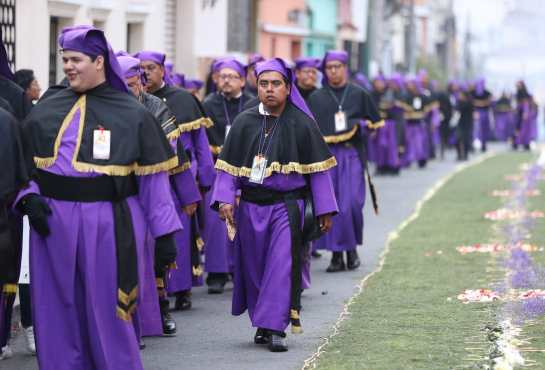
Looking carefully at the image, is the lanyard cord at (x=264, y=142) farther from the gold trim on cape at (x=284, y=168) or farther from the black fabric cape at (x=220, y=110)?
the black fabric cape at (x=220, y=110)

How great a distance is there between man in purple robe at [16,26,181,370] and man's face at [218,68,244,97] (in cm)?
538

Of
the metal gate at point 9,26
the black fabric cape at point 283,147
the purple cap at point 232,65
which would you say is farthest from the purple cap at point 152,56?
the metal gate at point 9,26

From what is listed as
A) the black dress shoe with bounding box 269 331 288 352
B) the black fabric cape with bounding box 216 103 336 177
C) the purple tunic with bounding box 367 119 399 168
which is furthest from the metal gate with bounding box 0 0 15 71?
→ the purple tunic with bounding box 367 119 399 168

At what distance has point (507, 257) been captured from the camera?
600 inches

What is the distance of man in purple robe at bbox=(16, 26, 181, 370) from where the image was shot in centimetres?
834

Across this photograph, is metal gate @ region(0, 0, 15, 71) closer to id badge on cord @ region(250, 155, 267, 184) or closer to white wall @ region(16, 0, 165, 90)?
white wall @ region(16, 0, 165, 90)

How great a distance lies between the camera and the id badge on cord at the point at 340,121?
584 inches

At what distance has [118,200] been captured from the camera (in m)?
8.42

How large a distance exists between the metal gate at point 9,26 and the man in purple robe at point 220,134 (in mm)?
2528

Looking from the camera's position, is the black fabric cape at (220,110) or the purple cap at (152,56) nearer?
the purple cap at (152,56)

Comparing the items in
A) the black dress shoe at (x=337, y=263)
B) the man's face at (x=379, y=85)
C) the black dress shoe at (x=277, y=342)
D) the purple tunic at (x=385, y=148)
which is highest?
the man's face at (x=379, y=85)

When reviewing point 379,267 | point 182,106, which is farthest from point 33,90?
point 379,267

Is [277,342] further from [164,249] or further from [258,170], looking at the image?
[164,249]

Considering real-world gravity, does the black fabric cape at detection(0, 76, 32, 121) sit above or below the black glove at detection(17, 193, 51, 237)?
above
